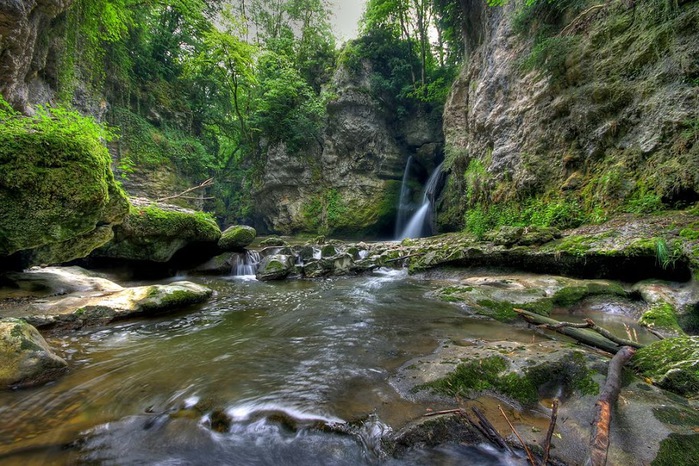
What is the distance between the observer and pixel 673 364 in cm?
198

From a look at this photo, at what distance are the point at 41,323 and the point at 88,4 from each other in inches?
381

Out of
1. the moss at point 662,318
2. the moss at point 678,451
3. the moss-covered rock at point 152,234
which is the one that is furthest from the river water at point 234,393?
the moss-covered rock at point 152,234

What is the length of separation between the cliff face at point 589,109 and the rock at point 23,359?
360 inches

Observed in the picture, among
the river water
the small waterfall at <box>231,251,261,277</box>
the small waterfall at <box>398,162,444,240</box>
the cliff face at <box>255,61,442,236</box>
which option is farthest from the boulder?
the cliff face at <box>255,61,442,236</box>

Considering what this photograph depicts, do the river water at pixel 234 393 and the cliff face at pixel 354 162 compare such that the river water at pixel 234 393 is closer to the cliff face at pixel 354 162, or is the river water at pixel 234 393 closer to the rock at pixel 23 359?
the rock at pixel 23 359

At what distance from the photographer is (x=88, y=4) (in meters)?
8.21

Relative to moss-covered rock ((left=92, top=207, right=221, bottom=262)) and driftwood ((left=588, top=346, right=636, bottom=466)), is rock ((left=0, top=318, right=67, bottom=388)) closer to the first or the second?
driftwood ((left=588, top=346, right=636, bottom=466))

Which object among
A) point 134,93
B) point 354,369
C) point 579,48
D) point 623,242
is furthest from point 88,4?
point 623,242

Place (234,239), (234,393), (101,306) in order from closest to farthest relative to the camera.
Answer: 1. (234,393)
2. (101,306)
3. (234,239)

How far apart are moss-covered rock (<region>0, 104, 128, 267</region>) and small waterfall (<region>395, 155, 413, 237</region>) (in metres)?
15.3

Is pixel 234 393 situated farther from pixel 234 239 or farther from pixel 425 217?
pixel 425 217

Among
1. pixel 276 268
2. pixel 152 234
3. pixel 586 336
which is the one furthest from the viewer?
pixel 276 268

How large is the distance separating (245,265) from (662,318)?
33.2 ft

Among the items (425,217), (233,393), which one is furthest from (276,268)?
(425,217)
